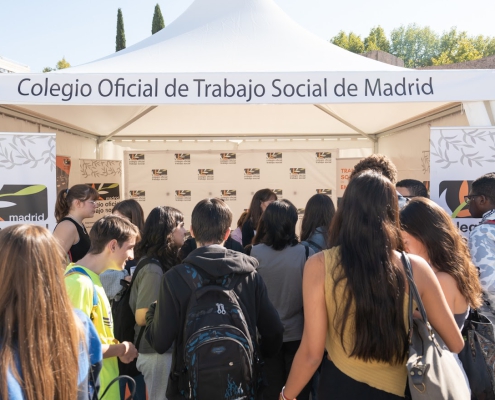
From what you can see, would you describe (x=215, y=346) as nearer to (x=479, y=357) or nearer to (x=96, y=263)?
(x=96, y=263)

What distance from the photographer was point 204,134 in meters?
7.23

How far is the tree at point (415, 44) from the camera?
6687 centimetres

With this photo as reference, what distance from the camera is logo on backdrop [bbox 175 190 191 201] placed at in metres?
7.14

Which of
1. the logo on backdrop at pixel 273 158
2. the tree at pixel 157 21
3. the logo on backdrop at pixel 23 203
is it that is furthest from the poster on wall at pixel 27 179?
the tree at pixel 157 21

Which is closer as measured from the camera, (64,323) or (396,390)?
(64,323)

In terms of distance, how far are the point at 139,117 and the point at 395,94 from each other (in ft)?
11.2

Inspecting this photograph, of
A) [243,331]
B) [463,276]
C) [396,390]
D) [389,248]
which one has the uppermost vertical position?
[389,248]

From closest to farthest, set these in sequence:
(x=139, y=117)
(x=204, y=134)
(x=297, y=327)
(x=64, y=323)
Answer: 1. (x=64, y=323)
2. (x=297, y=327)
3. (x=139, y=117)
4. (x=204, y=134)

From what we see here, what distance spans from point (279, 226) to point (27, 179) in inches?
78.7

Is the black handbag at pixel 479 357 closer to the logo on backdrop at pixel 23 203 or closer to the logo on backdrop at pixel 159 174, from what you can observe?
the logo on backdrop at pixel 23 203

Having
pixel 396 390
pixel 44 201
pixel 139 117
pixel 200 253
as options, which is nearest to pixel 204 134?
pixel 139 117

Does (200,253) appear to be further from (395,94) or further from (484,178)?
(395,94)

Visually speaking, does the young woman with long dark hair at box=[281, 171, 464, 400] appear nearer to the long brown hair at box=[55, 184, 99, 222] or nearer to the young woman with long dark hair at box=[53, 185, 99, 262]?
the young woman with long dark hair at box=[53, 185, 99, 262]

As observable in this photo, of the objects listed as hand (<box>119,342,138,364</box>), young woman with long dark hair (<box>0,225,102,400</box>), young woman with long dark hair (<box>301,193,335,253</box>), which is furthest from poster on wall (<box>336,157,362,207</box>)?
young woman with long dark hair (<box>0,225,102,400</box>)
